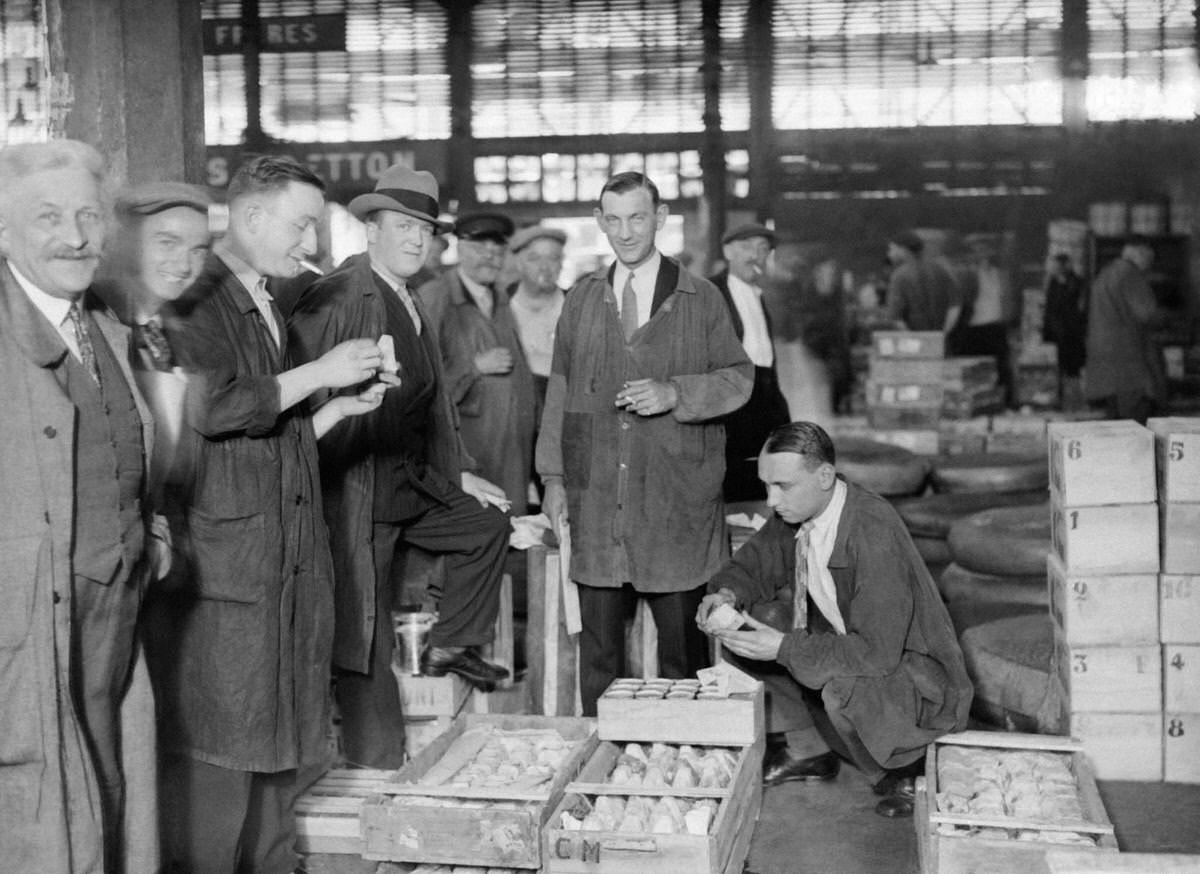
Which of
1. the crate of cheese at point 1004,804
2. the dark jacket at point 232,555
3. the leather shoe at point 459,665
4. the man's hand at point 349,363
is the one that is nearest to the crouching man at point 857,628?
the crate of cheese at point 1004,804

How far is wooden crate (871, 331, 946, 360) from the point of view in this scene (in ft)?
36.6

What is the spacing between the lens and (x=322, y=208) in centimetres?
425

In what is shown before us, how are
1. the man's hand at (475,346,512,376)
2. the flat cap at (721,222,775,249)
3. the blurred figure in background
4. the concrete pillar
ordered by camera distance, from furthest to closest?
the blurred figure in background → the flat cap at (721,222,775,249) → the man's hand at (475,346,512,376) → the concrete pillar

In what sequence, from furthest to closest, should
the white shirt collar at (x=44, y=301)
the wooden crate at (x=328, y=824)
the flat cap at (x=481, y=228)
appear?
1. the flat cap at (x=481, y=228)
2. the wooden crate at (x=328, y=824)
3. the white shirt collar at (x=44, y=301)

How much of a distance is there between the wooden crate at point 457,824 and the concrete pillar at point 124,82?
2254 millimetres

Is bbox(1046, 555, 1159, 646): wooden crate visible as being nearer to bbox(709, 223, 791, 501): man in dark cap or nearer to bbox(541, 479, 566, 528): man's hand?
bbox(541, 479, 566, 528): man's hand

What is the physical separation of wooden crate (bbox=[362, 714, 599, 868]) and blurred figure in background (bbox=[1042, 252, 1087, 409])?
8.13 m

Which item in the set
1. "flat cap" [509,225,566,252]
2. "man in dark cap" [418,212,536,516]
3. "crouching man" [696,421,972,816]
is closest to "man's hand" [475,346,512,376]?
"man in dark cap" [418,212,536,516]

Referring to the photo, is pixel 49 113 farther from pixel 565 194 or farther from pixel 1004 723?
pixel 565 194

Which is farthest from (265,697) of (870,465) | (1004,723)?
(870,465)

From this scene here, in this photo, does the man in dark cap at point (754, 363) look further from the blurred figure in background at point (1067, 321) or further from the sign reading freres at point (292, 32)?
the sign reading freres at point (292, 32)

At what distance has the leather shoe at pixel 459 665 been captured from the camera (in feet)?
18.2

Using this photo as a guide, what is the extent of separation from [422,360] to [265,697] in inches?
59.9

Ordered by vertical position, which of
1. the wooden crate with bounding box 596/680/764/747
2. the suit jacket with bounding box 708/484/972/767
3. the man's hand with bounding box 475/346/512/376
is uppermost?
the man's hand with bounding box 475/346/512/376
